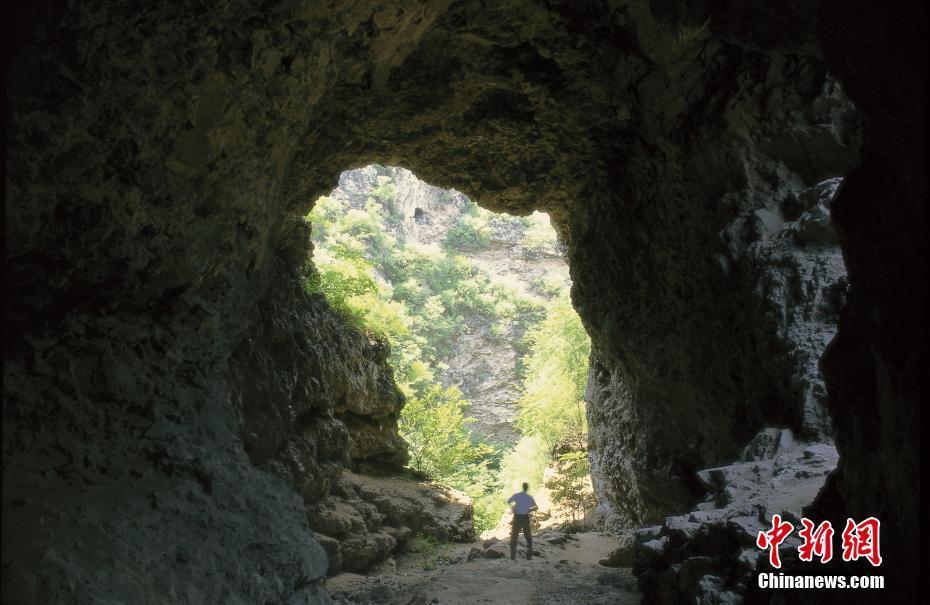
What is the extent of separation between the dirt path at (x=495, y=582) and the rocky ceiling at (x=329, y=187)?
1343 millimetres

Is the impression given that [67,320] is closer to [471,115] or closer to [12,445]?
[12,445]

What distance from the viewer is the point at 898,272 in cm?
227

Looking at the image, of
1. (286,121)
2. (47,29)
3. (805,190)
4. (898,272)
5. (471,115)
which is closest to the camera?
(898,272)

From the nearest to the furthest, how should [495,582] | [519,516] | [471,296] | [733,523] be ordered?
[733,523]
[495,582]
[519,516]
[471,296]

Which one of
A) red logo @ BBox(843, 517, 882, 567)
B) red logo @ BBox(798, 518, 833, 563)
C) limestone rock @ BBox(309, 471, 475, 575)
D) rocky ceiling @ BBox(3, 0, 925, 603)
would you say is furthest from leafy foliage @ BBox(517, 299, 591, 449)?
red logo @ BBox(843, 517, 882, 567)

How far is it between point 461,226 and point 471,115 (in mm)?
26352

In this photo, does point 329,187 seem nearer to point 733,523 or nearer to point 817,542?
point 733,523

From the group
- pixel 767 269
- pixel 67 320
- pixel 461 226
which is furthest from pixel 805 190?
pixel 461 226

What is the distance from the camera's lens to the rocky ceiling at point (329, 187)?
2.65m

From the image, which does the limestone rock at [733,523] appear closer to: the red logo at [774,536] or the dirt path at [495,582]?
the red logo at [774,536]

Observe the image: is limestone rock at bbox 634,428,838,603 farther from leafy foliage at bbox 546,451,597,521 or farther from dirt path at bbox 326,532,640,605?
leafy foliage at bbox 546,451,597,521

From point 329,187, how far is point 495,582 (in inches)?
217

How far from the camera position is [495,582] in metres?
7.62

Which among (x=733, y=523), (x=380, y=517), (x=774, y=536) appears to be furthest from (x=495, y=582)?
(x=774, y=536)
